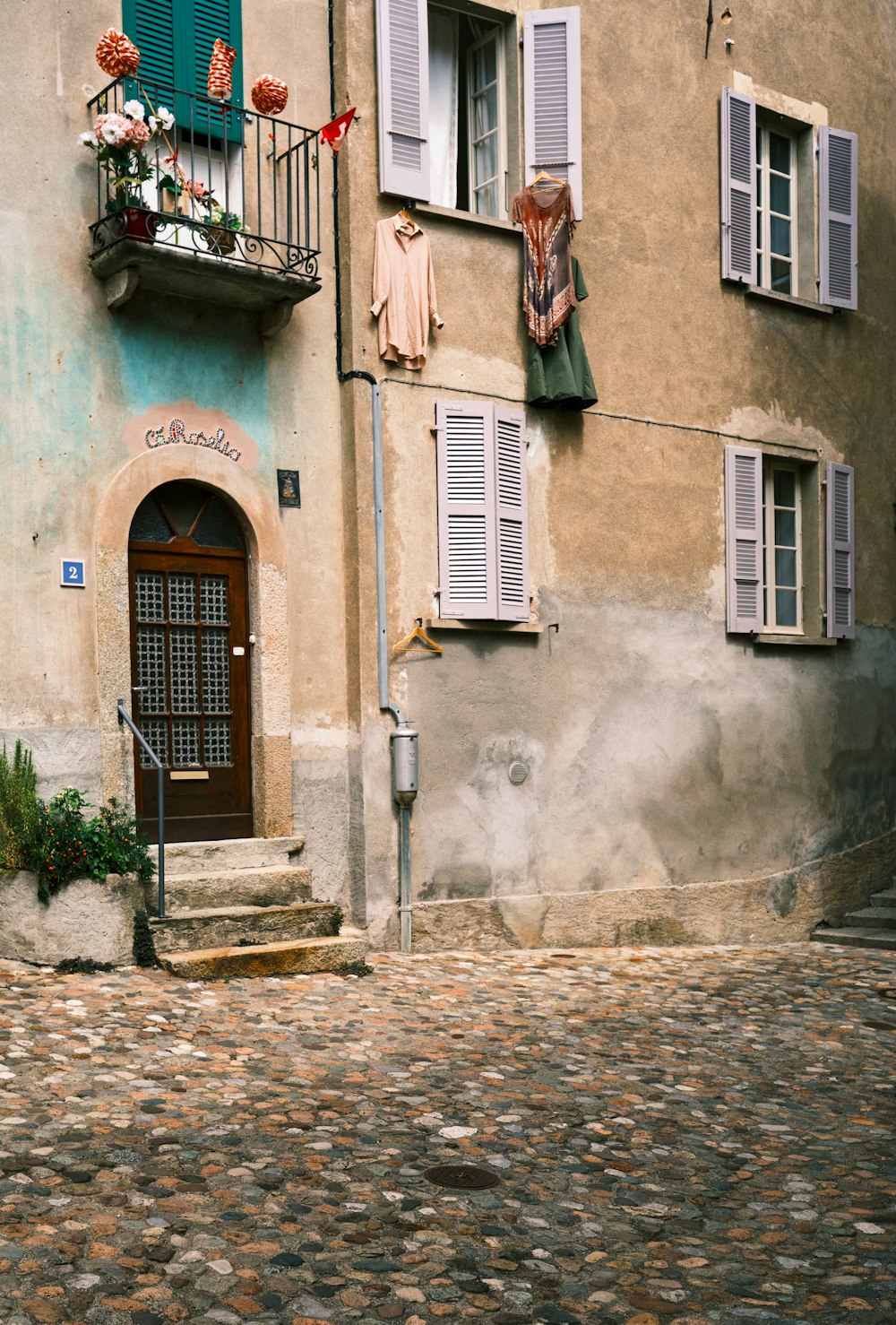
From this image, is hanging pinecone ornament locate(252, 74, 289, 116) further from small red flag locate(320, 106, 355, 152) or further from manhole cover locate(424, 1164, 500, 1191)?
manhole cover locate(424, 1164, 500, 1191)

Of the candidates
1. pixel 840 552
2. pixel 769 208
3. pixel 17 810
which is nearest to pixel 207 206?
pixel 17 810

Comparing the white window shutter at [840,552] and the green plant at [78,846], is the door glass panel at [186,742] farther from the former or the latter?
the white window shutter at [840,552]

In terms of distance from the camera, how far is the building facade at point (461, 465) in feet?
27.0

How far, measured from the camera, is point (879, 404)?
1264 cm

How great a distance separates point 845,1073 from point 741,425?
613cm

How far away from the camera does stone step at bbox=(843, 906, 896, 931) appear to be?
11555mm

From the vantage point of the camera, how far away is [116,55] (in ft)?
26.2

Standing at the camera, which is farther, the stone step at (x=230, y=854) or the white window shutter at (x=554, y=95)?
the white window shutter at (x=554, y=95)

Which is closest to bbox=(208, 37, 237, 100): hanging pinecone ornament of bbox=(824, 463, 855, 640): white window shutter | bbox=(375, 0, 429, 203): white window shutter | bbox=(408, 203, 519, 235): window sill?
bbox=(375, 0, 429, 203): white window shutter

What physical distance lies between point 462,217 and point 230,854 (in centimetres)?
472

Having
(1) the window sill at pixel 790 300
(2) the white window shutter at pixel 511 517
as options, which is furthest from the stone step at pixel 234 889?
(1) the window sill at pixel 790 300

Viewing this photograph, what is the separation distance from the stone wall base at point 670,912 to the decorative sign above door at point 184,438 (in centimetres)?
330

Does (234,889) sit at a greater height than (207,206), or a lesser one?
lesser

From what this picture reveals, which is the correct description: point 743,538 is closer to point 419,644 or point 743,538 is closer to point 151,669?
point 419,644
